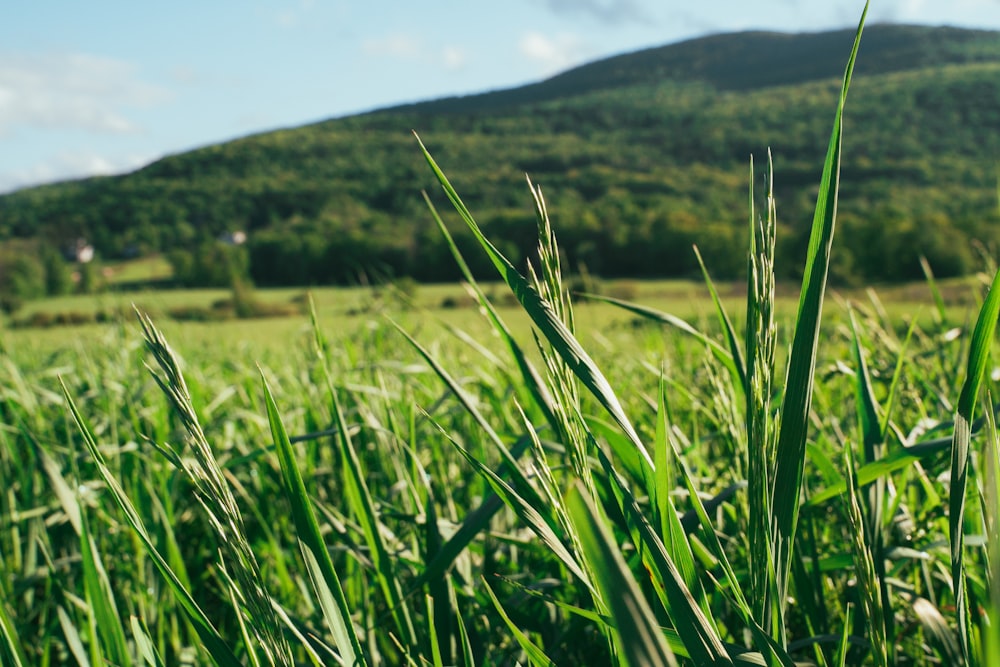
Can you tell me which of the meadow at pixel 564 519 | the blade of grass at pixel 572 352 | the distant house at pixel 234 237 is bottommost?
the meadow at pixel 564 519

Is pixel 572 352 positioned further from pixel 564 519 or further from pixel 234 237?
pixel 234 237

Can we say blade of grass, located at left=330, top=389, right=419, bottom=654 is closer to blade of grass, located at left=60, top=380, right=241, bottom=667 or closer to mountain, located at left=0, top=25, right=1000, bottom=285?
blade of grass, located at left=60, top=380, right=241, bottom=667

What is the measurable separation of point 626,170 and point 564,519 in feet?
191

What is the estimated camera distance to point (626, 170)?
2218 inches

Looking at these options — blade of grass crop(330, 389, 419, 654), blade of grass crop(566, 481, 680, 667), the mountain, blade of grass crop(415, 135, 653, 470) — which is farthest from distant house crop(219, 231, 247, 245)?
blade of grass crop(566, 481, 680, 667)

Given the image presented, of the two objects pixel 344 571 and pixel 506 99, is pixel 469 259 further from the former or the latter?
pixel 506 99

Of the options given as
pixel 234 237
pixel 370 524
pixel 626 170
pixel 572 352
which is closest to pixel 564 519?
pixel 572 352

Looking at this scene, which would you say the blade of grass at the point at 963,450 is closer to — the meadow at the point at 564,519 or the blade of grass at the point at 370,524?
the meadow at the point at 564,519

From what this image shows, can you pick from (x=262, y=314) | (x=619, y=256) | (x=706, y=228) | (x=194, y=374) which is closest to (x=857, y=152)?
(x=706, y=228)

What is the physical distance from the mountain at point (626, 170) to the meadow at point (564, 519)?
1965 centimetres

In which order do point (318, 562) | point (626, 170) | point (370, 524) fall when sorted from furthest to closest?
1. point (626, 170)
2. point (370, 524)
3. point (318, 562)

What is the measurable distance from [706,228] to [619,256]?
593 cm

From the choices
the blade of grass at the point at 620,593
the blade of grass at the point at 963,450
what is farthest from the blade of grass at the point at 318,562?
the blade of grass at the point at 963,450

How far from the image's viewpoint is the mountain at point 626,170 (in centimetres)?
2992
